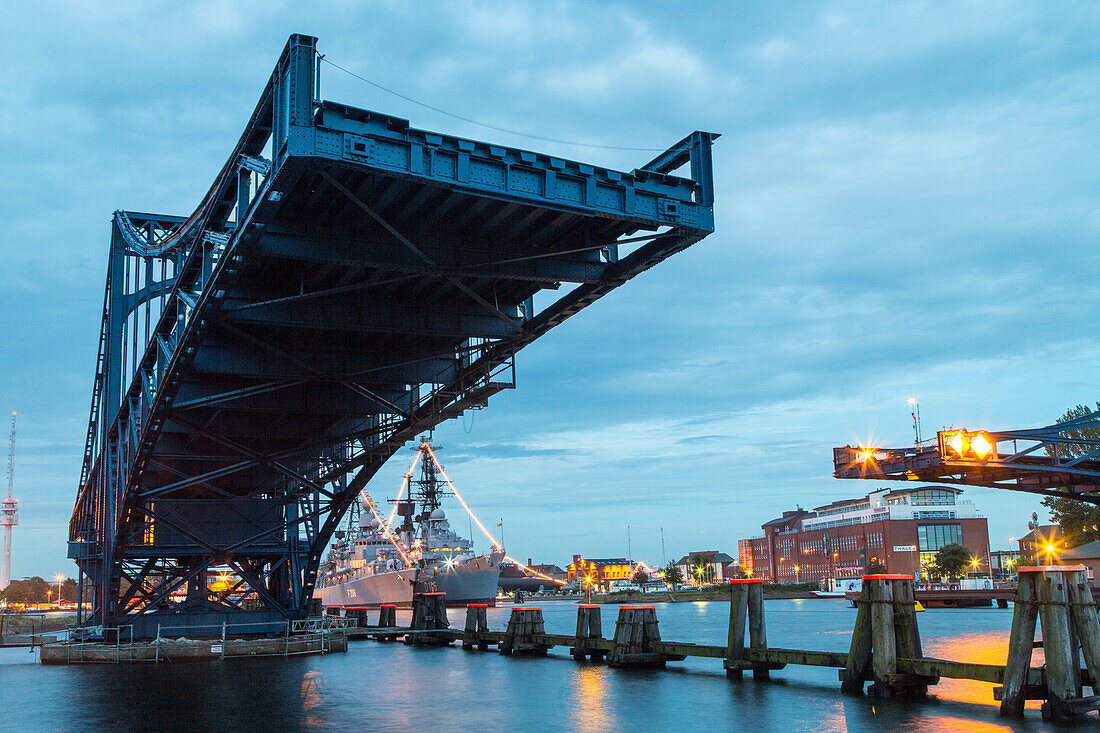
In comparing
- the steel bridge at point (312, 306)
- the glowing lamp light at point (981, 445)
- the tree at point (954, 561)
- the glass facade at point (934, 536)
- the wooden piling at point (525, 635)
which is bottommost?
the tree at point (954, 561)

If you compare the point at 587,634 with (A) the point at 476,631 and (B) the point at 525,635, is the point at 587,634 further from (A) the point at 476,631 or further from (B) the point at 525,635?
(A) the point at 476,631

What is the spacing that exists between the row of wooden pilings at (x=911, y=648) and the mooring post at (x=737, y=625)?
1.0 inches

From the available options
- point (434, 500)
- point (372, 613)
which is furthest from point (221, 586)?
point (434, 500)

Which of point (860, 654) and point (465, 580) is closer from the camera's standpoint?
point (860, 654)

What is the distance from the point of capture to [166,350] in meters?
30.0

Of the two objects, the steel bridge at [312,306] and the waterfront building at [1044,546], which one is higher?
the steel bridge at [312,306]

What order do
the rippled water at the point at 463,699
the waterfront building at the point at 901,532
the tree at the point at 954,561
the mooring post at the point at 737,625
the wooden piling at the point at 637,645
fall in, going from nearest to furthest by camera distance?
the rippled water at the point at 463,699 < the mooring post at the point at 737,625 < the wooden piling at the point at 637,645 < the tree at the point at 954,561 < the waterfront building at the point at 901,532

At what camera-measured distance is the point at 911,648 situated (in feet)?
65.2

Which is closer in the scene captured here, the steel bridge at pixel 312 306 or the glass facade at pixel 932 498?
the steel bridge at pixel 312 306

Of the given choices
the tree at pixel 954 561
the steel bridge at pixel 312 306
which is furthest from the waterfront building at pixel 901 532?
the steel bridge at pixel 312 306

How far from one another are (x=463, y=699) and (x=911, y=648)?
10.2 meters

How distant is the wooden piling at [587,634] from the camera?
30906 mm

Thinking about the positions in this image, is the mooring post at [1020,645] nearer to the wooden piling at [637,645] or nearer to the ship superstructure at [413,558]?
the wooden piling at [637,645]

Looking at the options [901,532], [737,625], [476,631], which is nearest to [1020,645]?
[737,625]
